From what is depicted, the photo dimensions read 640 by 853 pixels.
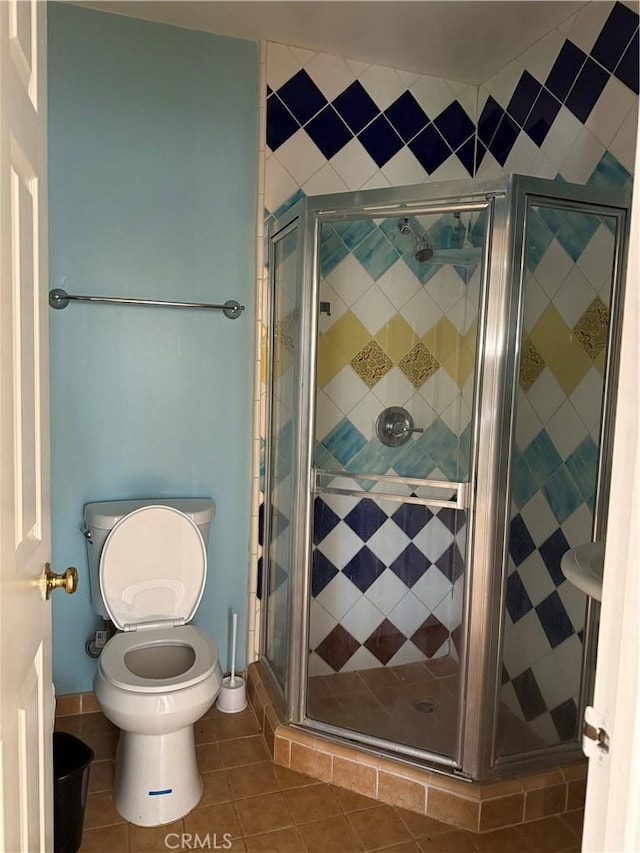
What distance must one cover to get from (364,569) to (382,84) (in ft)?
6.20

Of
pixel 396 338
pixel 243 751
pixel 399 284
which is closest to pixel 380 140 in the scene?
pixel 399 284

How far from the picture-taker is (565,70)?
226cm

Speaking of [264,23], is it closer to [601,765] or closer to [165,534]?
[165,534]

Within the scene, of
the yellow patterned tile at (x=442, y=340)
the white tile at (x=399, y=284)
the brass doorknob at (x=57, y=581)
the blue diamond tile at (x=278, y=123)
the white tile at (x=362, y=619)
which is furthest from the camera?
the blue diamond tile at (x=278, y=123)

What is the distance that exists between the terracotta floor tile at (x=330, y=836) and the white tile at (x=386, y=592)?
2.32ft

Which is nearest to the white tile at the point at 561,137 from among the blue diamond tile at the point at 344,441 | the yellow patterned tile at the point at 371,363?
the yellow patterned tile at the point at 371,363

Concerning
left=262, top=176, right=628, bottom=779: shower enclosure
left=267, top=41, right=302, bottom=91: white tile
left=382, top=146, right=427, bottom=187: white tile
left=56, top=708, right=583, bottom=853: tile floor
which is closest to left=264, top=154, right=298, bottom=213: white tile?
left=262, top=176, right=628, bottom=779: shower enclosure

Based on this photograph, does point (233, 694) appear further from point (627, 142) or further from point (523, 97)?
point (523, 97)

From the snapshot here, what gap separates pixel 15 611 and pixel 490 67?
8.50 feet

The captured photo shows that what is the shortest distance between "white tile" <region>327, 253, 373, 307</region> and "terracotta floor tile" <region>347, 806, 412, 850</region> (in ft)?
5.19

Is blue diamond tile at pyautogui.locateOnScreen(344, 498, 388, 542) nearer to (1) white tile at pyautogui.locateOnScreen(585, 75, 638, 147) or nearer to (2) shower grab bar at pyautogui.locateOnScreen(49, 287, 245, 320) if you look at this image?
(2) shower grab bar at pyautogui.locateOnScreen(49, 287, 245, 320)

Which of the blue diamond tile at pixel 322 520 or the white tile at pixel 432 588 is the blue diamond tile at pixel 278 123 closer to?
the blue diamond tile at pixel 322 520

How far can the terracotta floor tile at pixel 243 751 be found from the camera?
7.37 ft

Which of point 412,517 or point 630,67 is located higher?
point 630,67
